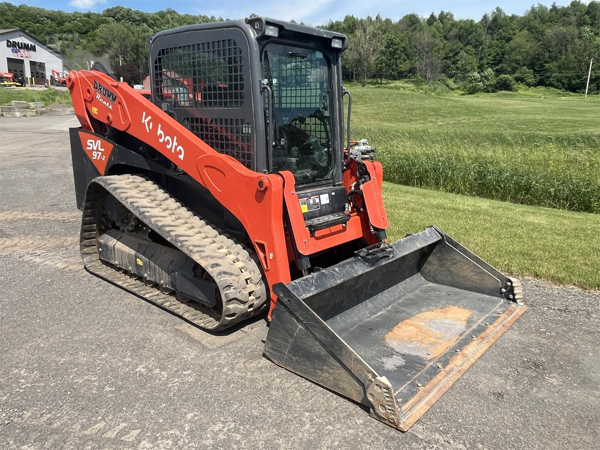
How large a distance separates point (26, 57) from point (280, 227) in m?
63.9

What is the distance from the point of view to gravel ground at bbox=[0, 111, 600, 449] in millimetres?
2961

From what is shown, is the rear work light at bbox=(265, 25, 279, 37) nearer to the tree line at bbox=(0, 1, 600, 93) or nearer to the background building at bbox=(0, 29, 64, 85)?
the background building at bbox=(0, 29, 64, 85)

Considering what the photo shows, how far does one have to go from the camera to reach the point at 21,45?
183 feet

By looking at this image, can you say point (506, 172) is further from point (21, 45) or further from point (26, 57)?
point (26, 57)

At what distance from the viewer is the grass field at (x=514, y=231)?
586cm

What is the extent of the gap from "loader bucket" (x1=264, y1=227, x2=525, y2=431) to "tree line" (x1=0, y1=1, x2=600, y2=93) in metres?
63.7

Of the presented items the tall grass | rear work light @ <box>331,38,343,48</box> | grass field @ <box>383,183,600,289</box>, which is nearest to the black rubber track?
rear work light @ <box>331,38,343,48</box>

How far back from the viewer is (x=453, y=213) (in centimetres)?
852

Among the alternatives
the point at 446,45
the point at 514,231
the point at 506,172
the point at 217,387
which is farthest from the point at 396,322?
the point at 446,45

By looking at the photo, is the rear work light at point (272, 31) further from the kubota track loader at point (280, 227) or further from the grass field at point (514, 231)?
the grass field at point (514, 231)

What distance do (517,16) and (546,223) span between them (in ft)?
478

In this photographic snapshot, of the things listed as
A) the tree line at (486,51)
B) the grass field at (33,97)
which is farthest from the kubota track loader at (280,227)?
the tree line at (486,51)

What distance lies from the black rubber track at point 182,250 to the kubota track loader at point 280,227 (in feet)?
0.05

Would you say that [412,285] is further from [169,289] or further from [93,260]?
[93,260]
